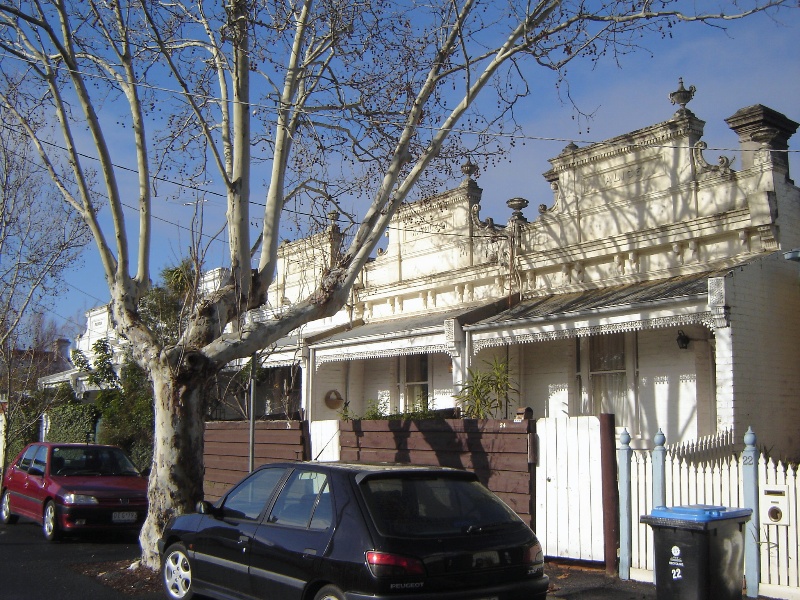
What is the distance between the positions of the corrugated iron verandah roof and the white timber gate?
290 centimetres

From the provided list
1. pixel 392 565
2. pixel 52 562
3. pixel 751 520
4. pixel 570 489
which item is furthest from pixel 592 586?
pixel 52 562

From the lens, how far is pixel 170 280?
63.8ft

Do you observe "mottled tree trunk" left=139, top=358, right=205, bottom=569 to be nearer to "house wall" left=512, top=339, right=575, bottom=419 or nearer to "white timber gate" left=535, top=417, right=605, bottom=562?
"white timber gate" left=535, top=417, right=605, bottom=562

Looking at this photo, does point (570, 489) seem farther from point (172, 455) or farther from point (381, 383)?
point (381, 383)

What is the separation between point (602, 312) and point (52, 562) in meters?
8.06

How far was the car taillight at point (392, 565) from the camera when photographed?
5387 mm

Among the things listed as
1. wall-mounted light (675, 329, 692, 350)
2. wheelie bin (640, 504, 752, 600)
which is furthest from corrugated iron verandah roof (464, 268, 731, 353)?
wheelie bin (640, 504, 752, 600)

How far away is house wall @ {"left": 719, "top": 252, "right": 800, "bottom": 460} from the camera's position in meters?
10.5

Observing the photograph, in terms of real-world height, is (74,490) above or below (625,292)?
below

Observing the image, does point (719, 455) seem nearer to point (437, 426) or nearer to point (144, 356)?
point (437, 426)

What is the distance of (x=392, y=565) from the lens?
540 centimetres

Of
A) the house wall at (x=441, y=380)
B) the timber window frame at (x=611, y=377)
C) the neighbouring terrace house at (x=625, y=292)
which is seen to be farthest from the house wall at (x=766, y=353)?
the house wall at (x=441, y=380)

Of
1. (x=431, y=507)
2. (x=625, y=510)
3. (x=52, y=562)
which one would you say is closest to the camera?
(x=431, y=507)

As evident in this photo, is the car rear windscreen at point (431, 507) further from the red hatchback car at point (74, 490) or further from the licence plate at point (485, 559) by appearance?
the red hatchback car at point (74, 490)
